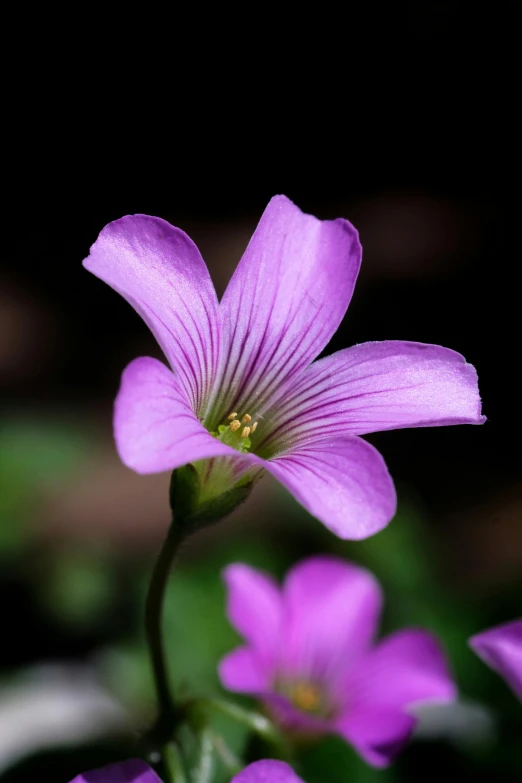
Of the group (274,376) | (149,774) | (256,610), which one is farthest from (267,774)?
(256,610)

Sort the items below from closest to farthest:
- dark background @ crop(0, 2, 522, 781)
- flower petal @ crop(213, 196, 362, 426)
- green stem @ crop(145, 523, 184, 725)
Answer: green stem @ crop(145, 523, 184, 725)
flower petal @ crop(213, 196, 362, 426)
dark background @ crop(0, 2, 522, 781)

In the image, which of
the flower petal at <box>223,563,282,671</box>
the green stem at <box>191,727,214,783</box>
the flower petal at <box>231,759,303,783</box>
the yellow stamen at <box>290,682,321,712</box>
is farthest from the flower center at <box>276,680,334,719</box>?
the flower petal at <box>231,759,303,783</box>

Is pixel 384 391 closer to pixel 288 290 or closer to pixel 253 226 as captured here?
pixel 288 290

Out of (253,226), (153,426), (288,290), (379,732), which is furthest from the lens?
(253,226)

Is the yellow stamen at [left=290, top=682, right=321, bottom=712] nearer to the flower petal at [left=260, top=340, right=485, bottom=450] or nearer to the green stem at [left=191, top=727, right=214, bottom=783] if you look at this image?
the green stem at [left=191, top=727, right=214, bottom=783]

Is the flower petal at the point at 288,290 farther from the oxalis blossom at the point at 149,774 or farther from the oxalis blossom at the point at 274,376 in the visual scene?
the oxalis blossom at the point at 149,774

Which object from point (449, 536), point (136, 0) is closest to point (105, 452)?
point (449, 536)

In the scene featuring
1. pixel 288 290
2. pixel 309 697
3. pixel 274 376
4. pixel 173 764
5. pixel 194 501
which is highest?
pixel 288 290

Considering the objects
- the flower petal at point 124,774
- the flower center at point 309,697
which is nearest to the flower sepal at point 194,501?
the flower petal at point 124,774
